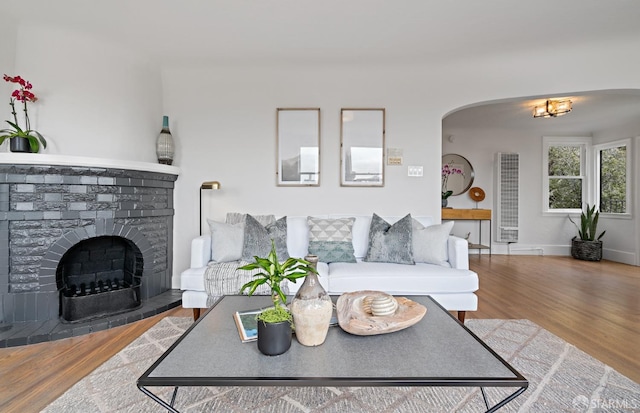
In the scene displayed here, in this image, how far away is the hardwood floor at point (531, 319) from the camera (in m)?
1.76

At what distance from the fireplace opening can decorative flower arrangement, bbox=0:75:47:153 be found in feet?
2.87

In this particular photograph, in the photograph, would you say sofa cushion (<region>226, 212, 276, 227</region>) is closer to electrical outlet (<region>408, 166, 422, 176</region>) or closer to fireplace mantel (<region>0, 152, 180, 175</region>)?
fireplace mantel (<region>0, 152, 180, 175</region>)

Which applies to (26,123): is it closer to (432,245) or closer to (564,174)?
(432,245)

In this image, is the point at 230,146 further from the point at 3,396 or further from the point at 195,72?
the point at 3,396

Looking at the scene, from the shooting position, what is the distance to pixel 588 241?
5.45 meters

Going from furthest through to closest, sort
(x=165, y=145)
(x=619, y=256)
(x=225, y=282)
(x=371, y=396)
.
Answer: (x=619, y=256) < (x=165, y=145) < (x=225, y=282) < (x=371, y=396)

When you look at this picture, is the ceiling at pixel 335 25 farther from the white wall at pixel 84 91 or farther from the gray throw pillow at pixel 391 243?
the gray throw pillow at pixel 391 243

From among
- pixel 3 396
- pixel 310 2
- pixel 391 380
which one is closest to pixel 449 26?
pixel 310 2

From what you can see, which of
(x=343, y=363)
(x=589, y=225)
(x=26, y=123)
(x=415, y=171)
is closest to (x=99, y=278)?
(x=26, y=123)

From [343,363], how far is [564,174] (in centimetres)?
667

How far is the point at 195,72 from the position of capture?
11.6ft

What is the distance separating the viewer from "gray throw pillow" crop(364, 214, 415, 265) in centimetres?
270

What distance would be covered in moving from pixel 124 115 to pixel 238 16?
1.44 m

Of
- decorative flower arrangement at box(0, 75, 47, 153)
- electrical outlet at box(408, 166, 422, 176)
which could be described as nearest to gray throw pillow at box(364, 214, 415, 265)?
electrical outlet at box(408, 166, 422, 176)
